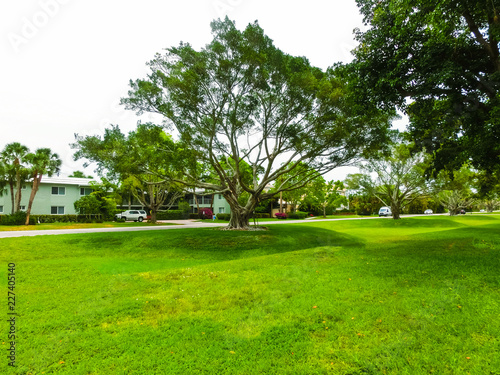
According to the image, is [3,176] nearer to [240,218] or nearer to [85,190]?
[85,190]

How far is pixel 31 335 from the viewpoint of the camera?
14.1 ft

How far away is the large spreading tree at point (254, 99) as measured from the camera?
14.7 m

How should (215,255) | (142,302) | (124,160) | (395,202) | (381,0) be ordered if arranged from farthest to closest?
1. (395,202)
2. (124,160)
3. (215,255)
4. (381,0)
5. (142,302)

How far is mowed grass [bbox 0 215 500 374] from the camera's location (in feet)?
11.5

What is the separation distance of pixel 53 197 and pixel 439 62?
137 feet

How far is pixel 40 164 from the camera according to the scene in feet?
97.5

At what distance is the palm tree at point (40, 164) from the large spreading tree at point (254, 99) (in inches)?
762

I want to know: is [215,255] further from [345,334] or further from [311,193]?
[311,193]

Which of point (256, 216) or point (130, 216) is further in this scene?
point (256, 216)

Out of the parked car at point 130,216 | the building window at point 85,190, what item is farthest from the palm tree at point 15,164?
the parked car at point 130,216

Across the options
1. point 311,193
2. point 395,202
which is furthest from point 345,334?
point 311,193

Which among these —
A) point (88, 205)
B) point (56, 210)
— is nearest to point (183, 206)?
point (88, 205)

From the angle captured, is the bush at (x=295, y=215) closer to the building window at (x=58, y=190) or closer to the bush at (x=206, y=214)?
the bush at (x=206, y=214)

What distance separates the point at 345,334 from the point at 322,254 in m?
7.48
